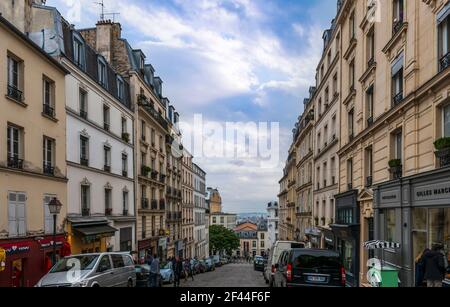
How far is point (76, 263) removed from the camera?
11.5m

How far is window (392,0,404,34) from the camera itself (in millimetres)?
15537

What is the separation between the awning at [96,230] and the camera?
21.8 meters

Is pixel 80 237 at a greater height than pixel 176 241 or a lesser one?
greater

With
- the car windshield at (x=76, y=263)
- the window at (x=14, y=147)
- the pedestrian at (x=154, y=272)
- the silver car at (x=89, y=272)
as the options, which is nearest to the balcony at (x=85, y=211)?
the window at (x=14, y=147)

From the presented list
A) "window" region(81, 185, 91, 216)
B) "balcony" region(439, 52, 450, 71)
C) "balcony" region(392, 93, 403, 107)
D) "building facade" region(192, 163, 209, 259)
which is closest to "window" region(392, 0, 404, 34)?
"balcony" region(392, 93, 403, 107)

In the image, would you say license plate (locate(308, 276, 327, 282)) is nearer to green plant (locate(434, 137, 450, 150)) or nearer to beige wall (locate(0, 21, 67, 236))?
green plant (locate(434, 137, 450, 150))

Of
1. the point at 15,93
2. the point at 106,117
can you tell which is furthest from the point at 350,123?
the point at 15,93

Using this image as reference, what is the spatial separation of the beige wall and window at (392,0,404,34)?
13814 mm

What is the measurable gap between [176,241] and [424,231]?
1473 inches

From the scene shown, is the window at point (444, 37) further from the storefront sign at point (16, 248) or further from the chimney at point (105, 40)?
the chimney at point (105, 40)

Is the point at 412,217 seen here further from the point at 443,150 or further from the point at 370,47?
the point at 370,47

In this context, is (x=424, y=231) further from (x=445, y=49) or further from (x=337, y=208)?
(x=337, y=208)

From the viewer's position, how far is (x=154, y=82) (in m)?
43.8
